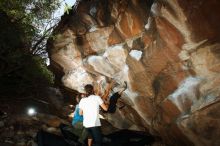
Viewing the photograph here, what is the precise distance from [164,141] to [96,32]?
4.78m

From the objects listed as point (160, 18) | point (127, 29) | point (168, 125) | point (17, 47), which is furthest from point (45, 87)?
point (160, 18)

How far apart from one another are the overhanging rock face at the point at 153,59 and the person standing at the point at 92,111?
2172 mm

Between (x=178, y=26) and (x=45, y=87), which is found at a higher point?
(x=45, y=87)

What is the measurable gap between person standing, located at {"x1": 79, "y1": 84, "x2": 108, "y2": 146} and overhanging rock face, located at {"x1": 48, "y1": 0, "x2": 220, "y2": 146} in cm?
217

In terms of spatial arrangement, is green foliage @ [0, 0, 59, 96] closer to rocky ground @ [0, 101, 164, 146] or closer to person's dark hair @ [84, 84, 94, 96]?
rocky ground @ [0, 101, 164, 146]

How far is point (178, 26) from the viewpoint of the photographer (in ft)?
27.5

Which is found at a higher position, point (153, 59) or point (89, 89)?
point (153, 59)

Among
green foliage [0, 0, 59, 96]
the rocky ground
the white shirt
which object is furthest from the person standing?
green foliage [0, 0, 59, 96]

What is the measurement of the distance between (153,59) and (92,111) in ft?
7.98

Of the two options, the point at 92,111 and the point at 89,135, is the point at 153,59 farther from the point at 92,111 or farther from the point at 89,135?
the point at 89,135

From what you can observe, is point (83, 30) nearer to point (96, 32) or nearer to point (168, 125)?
point (96, 32)

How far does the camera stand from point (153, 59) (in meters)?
9.57

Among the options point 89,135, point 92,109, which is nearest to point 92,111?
point 92,109

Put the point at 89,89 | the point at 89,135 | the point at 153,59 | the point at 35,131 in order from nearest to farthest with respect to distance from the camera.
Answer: the point at 89,89, the point at 89,135, the point at 153,59, the point at 35,131
